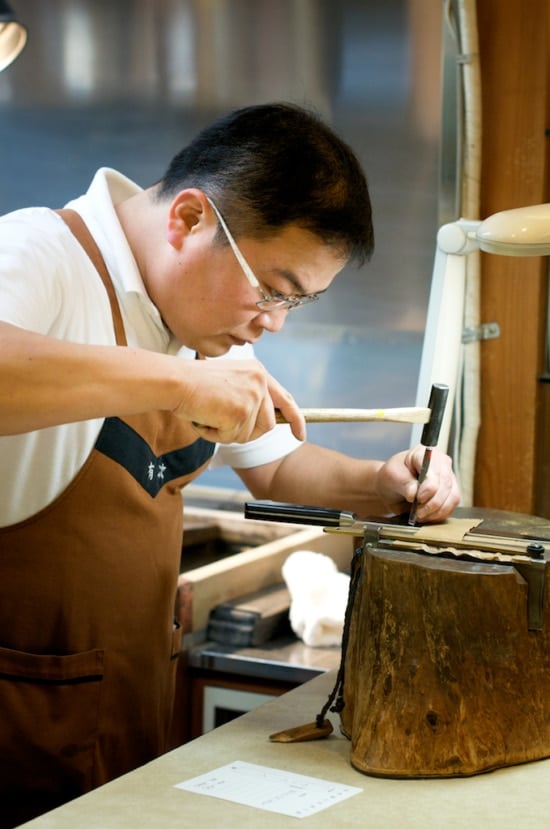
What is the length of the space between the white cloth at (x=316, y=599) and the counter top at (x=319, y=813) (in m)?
1.02

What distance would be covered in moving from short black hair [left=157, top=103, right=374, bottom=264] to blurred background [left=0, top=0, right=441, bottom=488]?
1.29m

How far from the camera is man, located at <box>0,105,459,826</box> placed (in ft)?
6.61

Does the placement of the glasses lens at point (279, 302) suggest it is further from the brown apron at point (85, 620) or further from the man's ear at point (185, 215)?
the brown apron at point (85, 620)

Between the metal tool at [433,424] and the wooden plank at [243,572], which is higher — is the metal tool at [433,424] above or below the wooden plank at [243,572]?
above

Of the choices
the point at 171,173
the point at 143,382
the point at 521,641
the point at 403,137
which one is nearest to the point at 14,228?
the point at 171,173

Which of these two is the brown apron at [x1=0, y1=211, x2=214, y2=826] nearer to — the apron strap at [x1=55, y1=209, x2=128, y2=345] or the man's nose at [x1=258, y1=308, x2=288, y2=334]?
the apron strap at [x1=55, y1=209, x2=128, y2=345]

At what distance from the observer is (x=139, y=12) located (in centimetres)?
372

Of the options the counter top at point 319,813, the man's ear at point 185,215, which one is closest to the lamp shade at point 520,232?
the man's ear at point 185,215

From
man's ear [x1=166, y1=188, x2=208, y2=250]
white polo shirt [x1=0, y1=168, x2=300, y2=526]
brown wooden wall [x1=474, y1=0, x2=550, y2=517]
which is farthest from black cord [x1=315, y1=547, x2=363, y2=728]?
brown wooden wall [x1=474, y1=0, x2=550, y2=517]

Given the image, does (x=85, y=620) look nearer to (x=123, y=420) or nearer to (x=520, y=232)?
(x=123, y=420)

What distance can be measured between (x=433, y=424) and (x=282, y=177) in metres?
0.54

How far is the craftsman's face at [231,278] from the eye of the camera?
2.03m

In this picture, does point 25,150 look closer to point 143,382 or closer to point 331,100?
point 331,100

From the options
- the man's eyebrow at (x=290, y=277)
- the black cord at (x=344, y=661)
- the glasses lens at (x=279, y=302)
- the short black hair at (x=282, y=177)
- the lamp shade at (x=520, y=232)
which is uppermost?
the short black hair at (x=282, y=177)
